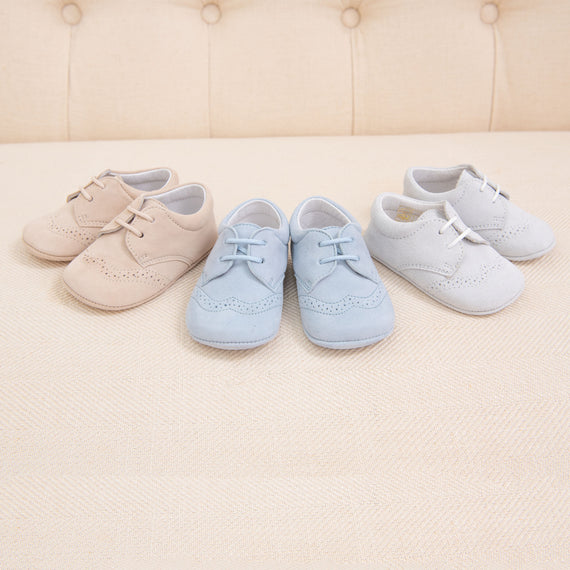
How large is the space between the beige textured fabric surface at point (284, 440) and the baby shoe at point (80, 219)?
0.06 meters

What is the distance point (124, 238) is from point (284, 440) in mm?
405

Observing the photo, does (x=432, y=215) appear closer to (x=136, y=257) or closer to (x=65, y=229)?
(x=136, y=257)

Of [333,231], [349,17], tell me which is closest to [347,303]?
[333,231]

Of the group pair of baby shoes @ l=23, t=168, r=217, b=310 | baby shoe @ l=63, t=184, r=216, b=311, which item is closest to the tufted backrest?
pair of baby shoes @ l=23, t=168, r=217, b=310

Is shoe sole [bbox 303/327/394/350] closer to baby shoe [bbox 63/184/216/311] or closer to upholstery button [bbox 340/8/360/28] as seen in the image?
baby shoe [bbox 63/184/216/311]

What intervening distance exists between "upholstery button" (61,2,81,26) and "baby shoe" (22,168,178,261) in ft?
2.16

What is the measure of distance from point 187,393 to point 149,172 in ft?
1.59

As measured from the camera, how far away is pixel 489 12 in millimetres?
Result: 1069

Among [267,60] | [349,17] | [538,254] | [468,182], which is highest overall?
[349,17]

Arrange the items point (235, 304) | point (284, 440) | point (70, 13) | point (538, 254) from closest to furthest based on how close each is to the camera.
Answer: point (284, 440)
point (235, 304)
point (538, 254)
point (70, 13)

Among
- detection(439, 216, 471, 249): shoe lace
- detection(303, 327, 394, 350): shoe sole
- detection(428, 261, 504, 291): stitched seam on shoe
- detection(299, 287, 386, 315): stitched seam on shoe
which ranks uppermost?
detection(439, 216, 471, 249): shoe lace

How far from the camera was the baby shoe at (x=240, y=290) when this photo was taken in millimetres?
531

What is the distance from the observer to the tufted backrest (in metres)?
1.05

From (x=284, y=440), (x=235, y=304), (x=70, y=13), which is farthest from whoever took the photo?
(x=70, y=13)
